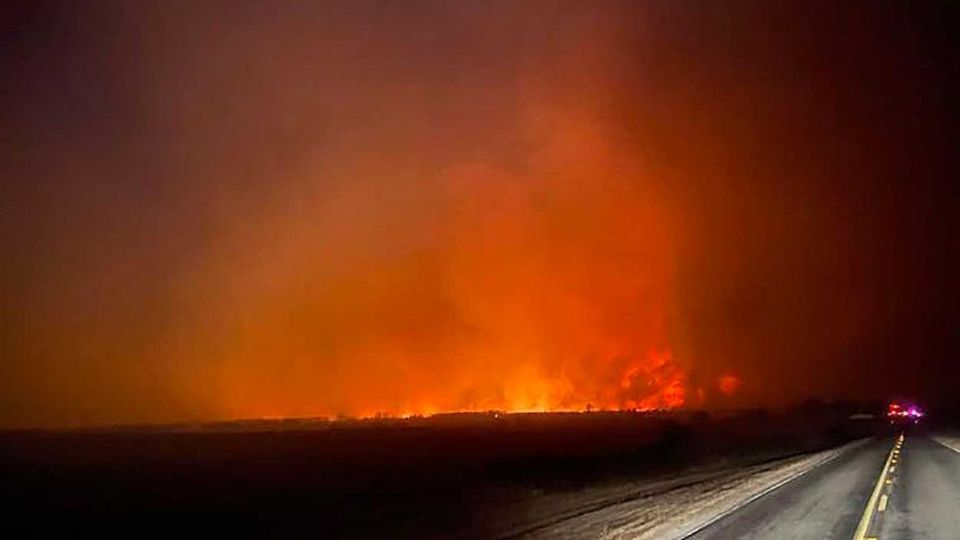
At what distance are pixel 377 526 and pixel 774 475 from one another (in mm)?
21907

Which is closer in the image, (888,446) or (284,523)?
(284,523)

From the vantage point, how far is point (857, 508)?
24625 millimetres

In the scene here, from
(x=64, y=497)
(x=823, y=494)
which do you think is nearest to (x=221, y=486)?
(x=64, y=497)

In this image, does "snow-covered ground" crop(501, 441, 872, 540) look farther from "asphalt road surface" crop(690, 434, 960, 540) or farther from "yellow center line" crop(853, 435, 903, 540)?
"yellow center line" crop(853, 435, 903, 540)

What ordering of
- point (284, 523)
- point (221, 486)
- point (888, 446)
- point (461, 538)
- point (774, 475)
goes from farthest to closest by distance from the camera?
1. point (888, 446)
2. point (221, 486)
3. point (774, 475)
4. point (284, 523)
5. point (461, 538)

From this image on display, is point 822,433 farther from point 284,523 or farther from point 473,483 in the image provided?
point 284,523

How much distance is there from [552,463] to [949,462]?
19112 mm

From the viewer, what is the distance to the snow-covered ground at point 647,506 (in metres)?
21.3

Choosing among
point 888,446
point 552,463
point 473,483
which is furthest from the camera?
point 888,446

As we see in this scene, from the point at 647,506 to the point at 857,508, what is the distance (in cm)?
550

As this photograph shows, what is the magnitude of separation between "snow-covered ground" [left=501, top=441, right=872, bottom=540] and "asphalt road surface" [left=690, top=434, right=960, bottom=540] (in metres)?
0.79

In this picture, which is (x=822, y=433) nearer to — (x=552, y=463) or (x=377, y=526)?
(x=552, y=463)

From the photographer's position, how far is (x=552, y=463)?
1634 inches

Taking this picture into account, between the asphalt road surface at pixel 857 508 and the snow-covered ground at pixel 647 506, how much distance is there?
0.79 meters
